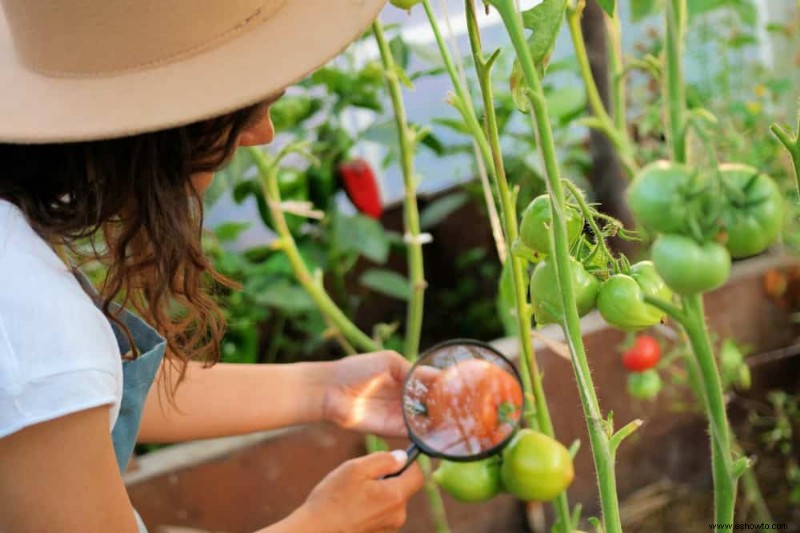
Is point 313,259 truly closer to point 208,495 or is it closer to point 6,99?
point 208,495

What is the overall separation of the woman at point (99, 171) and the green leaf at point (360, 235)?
0.95m

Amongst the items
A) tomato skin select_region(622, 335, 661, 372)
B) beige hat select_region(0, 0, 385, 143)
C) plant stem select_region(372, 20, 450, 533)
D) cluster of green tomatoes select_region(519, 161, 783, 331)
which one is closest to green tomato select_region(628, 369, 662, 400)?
tomato skin select_region(622, 335, 661, 372)

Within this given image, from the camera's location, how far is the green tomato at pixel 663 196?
0.33 metres

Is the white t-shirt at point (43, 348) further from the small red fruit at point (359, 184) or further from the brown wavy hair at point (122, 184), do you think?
the small red fruit at point (359, 184)

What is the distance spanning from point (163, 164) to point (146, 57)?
0.09 metres

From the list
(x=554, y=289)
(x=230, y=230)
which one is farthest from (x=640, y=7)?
(x=554, y=289)

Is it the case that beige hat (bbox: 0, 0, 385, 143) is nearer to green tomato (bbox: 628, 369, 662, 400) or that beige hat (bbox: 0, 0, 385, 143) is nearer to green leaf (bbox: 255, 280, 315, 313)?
green tomato (bbox: 628, 369, 662, 400)

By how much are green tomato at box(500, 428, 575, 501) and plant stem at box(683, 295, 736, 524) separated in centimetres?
20

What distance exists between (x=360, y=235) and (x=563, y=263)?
1.30 m

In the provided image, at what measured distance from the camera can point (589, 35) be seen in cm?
147

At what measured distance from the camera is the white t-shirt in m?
0.58

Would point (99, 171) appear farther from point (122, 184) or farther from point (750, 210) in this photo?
point (750, 210)

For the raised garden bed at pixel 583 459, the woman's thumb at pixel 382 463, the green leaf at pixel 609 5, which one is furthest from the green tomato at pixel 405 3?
the raised garden bed at pixel 583 459

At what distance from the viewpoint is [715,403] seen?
40 centimetres
